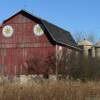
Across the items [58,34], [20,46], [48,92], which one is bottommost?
[48,92]

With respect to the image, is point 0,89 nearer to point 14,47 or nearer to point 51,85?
point 51,85

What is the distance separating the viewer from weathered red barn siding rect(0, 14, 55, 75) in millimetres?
44281

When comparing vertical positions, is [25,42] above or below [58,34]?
below

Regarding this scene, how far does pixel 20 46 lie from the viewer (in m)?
45.5

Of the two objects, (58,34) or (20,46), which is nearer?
(20,46)

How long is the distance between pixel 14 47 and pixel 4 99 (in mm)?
28218

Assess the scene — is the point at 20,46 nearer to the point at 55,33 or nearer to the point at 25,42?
the point at 25,42

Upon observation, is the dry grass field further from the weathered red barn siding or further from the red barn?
the weathered red barn siding

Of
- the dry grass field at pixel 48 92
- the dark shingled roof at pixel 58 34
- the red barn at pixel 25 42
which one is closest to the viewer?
the dry grass field at pixel 48 92

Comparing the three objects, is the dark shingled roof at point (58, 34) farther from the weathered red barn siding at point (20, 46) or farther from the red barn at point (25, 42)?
the weathered red barn siding at point (20, 46)

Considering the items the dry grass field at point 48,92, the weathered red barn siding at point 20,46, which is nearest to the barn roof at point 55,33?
the weathered red barn siding at point 20,46

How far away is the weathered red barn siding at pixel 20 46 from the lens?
4428cm

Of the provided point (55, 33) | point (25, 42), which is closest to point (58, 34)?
point (55, 33)

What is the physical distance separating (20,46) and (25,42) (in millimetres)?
772
